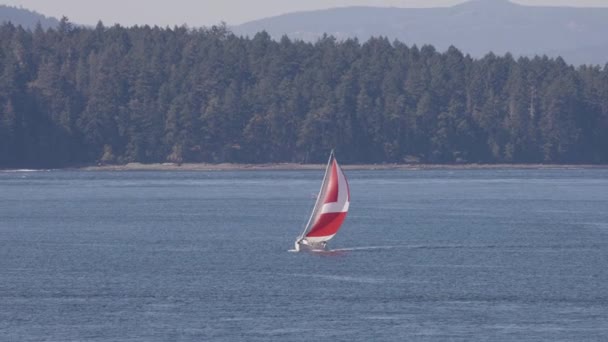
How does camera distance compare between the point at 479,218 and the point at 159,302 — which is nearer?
the point at 159,302

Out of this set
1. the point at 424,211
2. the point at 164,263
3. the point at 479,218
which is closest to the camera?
the point at 164,263

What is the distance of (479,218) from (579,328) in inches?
2323

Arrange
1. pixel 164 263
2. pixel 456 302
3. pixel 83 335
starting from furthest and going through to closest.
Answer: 1. pixel 164 263
2. pixel 456 302
3. pixel 83 335

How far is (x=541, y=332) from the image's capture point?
5866 cm

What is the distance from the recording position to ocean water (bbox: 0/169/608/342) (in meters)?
60.0

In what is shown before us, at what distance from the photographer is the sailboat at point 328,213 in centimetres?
8800

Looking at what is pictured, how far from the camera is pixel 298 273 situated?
76875 millimetres

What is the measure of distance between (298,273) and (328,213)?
11.5 meters

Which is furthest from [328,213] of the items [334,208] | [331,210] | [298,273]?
[298,273]

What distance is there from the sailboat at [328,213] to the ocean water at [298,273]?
133 centimetres

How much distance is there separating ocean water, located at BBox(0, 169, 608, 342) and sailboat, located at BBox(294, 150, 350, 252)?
1335 millimetres

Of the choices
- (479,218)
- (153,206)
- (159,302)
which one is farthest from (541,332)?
(153,206)

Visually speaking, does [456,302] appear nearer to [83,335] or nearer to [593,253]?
[83,335]

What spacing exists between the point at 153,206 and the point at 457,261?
58930 millimetres
